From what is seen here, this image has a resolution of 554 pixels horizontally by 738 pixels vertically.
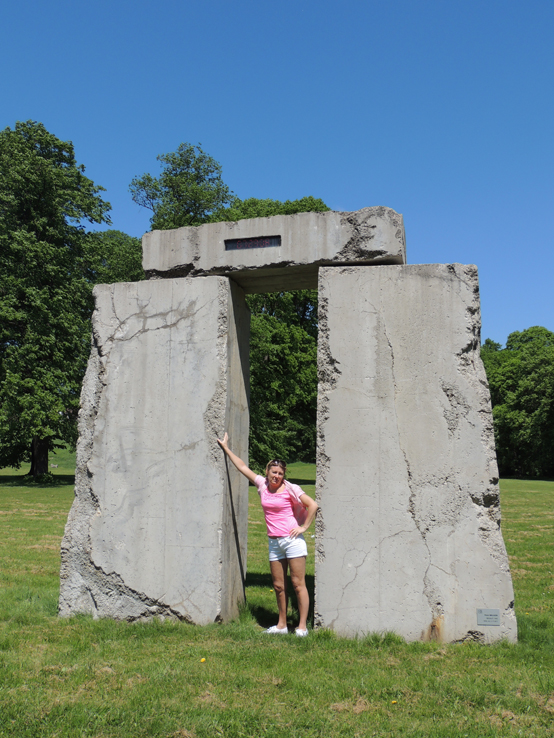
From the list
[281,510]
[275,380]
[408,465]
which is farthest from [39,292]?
[408,465]

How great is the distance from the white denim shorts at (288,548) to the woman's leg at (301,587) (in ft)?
0.17

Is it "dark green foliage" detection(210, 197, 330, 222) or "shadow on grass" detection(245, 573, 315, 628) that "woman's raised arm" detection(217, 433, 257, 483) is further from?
"dark green foliage" detection(210, 197, 330, 222)

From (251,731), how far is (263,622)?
2.32 metres

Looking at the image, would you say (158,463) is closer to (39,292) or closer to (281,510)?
(281,510)

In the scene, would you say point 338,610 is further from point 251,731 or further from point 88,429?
point 88,429

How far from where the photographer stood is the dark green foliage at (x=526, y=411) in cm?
3600

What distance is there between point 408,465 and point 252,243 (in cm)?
250

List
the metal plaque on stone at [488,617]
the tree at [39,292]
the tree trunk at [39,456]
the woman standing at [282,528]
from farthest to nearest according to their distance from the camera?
the tree trunk at [39,456] < the tree at [39,292] < the woman standing at [282,528] < the metal plaque on stone at [488,617]

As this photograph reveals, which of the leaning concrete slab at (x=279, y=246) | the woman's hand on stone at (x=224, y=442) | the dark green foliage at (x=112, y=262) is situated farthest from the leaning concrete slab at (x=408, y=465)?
the dark green foliage at (x=112, y=262)

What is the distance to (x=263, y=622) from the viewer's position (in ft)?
18.8

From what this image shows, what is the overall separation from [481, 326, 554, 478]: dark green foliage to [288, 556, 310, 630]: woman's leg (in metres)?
33.7

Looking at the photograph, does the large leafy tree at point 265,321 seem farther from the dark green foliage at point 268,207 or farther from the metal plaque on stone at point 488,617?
the metal plaque on stone at point 488,617

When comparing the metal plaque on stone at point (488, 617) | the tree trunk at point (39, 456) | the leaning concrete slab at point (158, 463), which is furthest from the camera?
the tree trunk at point (39, 456)

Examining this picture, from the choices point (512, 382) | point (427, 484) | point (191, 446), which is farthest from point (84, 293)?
point (512, 382)
